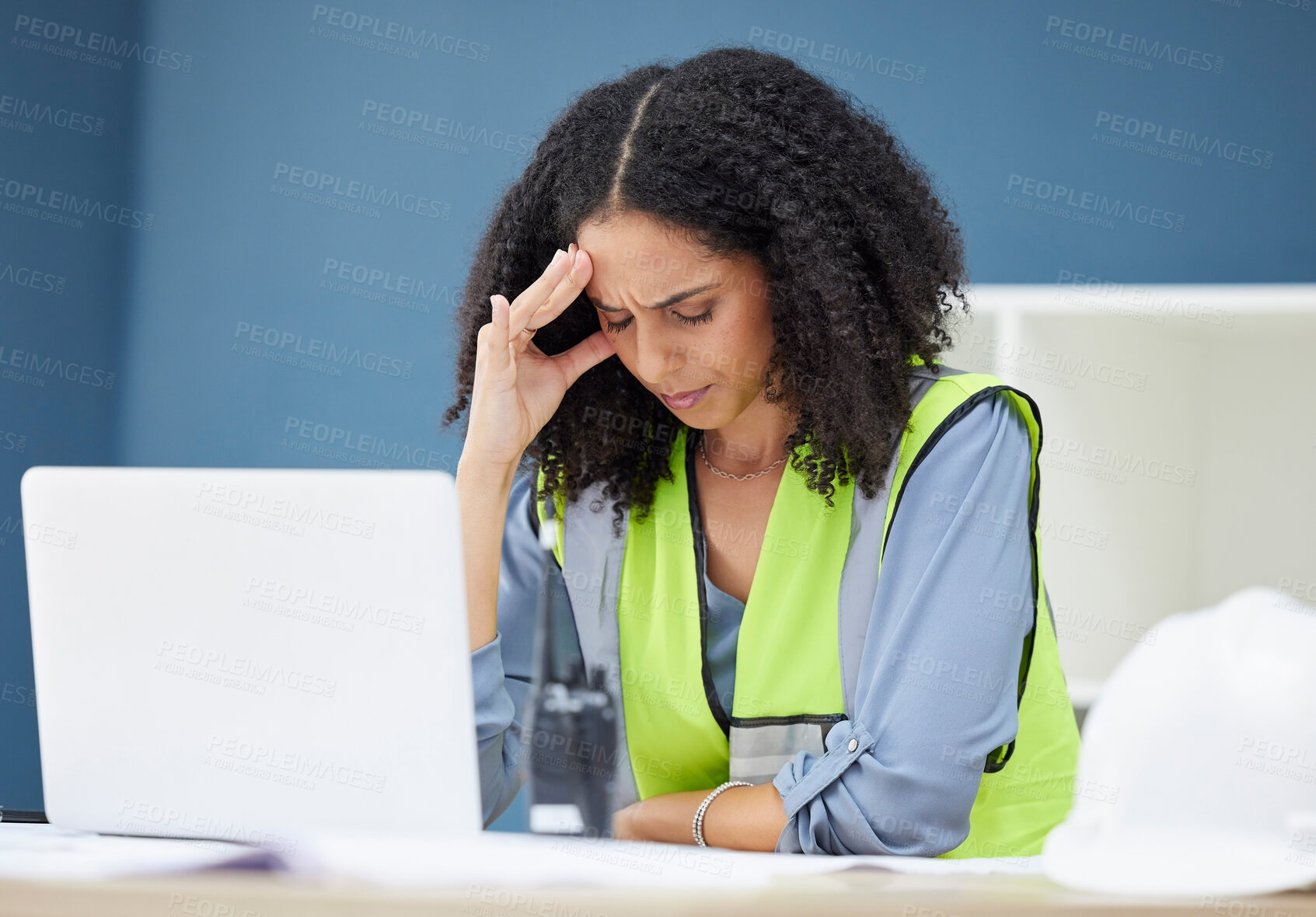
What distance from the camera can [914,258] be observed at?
1.25 metres

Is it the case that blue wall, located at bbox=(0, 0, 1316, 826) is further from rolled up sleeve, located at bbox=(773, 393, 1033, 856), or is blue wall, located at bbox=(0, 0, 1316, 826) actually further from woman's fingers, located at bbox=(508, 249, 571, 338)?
rolled up sleeve, located at bbox=(773, 393, 1033, 856)

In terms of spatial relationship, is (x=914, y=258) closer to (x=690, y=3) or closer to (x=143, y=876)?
(x=143, y=876)

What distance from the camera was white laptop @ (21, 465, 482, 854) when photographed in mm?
681

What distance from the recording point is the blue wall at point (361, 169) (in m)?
2.41

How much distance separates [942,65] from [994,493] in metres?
1.76

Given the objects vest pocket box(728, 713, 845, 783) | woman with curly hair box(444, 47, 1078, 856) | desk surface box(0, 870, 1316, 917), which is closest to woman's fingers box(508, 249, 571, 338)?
woman with curly hair box(444, 47, 1078, 856)

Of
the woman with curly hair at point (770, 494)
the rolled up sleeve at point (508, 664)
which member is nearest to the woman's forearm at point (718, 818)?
the woman with curly hair at point (770, 494)

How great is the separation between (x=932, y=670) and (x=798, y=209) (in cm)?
49

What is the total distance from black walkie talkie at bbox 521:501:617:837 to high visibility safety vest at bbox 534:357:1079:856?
2.15ft

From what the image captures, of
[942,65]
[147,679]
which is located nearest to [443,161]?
[942,65]

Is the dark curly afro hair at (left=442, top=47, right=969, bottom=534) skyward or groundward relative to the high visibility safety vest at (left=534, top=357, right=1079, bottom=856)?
skyward

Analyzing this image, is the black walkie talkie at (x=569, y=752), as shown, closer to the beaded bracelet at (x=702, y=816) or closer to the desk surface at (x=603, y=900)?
the beaded bracelet at (x=702, y=816)

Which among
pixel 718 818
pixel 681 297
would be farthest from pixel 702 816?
pixel 681 297

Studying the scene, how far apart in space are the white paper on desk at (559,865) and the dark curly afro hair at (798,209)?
2.00ft
